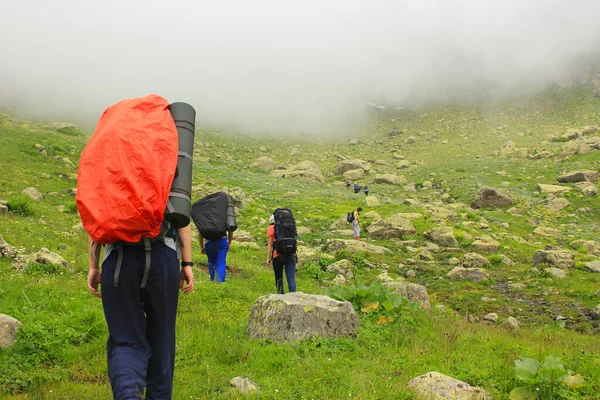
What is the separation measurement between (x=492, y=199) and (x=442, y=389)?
102 ft

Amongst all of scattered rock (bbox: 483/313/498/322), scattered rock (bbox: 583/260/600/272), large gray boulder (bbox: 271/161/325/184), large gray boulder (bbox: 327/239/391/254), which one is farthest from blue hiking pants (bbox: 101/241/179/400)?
large gray boulder (bbox: 271/161/325/184)

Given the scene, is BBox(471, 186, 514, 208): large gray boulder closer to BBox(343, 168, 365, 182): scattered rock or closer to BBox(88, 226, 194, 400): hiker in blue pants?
BBox(343, 168, 365, 182): scattered rock

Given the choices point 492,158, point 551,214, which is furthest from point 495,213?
point 492,158

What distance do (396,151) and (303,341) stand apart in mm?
63230

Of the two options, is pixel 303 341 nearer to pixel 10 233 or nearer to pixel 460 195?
pixel 10 233

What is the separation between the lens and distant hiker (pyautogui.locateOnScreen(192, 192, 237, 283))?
31.2ft

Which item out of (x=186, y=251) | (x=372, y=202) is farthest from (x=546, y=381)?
(x=372, y=202)

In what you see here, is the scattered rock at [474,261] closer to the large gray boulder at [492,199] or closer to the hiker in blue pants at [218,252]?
the hiker in blue pants at [218,252]

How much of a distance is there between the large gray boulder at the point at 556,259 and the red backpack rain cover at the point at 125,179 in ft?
59.7

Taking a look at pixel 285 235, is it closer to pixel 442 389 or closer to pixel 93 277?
pixel 442 389

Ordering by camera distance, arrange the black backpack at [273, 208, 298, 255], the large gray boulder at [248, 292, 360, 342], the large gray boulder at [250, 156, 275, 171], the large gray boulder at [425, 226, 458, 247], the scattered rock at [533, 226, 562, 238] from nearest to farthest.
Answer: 1. the large gray boulder at [248, 292, 360, 342]
2. the black backpack at [273, 208, 298, 255]
3. the large gray boulder at [425, 226, 458, 247]
4. the scattered rock at [533, 226, 562, 238]
5. the large gray boulder at [250, 156, 275, 171]

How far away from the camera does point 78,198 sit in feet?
10.3

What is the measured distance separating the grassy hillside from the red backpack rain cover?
248cm

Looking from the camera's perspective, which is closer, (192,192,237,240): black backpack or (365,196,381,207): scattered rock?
(192,192,237,240): black backpack
